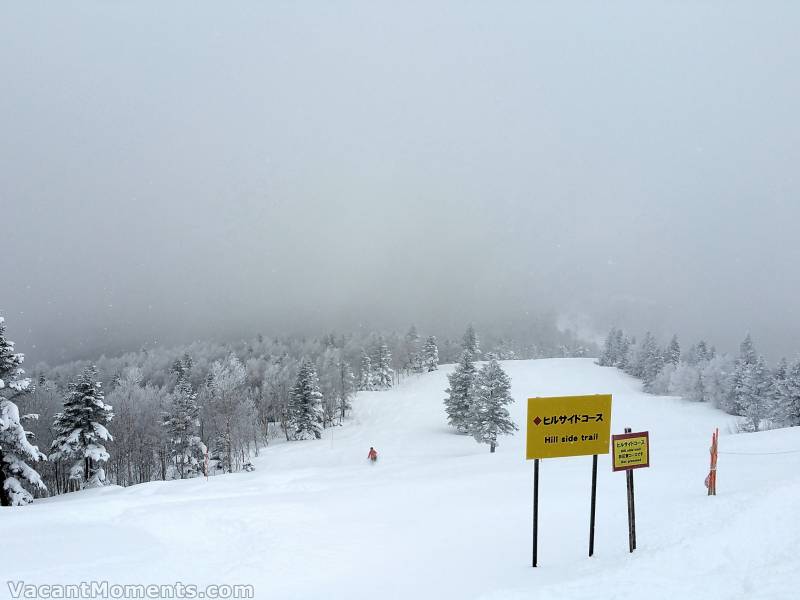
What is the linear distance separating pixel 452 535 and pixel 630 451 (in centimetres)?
572

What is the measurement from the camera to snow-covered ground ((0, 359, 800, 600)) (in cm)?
706

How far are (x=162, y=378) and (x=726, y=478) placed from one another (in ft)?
345

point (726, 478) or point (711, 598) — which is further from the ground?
point (711, 598)

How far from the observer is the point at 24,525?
39.4 feet

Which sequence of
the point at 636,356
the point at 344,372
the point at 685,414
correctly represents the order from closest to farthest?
the point at 685,414, the point at 344,372, the point at 636,356

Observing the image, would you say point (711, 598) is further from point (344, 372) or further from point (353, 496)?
point (344, 372)

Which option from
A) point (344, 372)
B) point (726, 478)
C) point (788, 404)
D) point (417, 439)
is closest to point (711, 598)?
point (726, 478)

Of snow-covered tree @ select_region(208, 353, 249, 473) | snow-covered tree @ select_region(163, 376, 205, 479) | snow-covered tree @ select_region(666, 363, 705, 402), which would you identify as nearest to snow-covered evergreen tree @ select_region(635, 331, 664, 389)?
snow-covered tree @ select_region(666, 363, 705, 402)

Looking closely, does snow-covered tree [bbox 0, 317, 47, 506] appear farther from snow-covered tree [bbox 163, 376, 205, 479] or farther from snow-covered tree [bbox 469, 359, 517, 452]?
snow-covered tree [bbox 469, 359, 517, 452]

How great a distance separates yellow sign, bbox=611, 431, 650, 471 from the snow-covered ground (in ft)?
4.86

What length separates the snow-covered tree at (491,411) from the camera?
41344 mm

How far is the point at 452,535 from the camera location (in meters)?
11.8

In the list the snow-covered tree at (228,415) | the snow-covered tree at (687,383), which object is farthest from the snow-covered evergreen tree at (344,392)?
the snow-covered tree at (687,383)

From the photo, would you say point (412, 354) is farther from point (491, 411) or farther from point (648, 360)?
point (491, 411)
